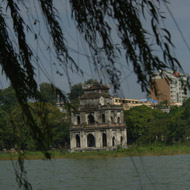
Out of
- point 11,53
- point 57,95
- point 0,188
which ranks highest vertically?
point 11,53

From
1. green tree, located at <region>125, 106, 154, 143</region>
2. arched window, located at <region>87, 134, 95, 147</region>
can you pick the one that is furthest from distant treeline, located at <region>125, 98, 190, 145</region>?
arched window, located at <region>87, 134, 95, 147</region>

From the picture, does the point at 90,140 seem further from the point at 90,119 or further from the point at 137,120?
the point at 137,120

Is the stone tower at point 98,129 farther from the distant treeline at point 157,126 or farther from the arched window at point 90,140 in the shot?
the distant treeline at point 157,126

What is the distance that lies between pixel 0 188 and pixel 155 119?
4571 centimetres

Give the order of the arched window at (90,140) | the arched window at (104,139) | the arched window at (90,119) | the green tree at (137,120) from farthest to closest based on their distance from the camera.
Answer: the green tree at (137,120) < the arched window at (90,119) < the arched window at (90,140) < the arched window at (104,139)

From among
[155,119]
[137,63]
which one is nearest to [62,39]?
[137,63]

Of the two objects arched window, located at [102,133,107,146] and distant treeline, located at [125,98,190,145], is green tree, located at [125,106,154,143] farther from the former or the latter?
arched window, located at [102,133,107,146]

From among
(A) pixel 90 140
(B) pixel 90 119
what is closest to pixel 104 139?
(A) pixel 90 140

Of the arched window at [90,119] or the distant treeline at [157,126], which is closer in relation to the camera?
the arched window at [90,119]

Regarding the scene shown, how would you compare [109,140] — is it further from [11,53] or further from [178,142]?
[11,53]

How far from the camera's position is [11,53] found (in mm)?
6355

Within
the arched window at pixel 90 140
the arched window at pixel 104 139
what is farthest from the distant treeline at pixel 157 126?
the arched window at pixel 90 140

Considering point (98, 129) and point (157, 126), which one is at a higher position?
point (157, 126)

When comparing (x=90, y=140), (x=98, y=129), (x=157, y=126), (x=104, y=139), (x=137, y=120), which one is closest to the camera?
(x=98, y=129)
